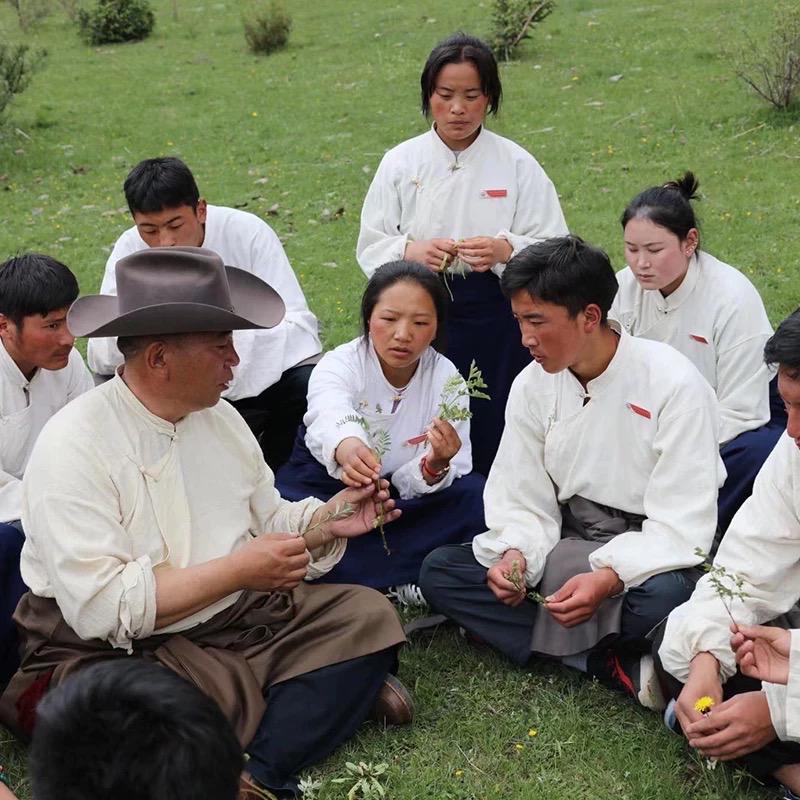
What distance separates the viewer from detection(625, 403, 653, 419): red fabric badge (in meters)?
3.88

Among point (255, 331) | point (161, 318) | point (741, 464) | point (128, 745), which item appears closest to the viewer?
point (128, 745)

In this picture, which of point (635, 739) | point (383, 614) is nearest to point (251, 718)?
point (383, 614)

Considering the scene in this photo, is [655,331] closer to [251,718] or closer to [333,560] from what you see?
[333,560]

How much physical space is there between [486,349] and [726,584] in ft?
7.07

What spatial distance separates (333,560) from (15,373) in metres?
1.58

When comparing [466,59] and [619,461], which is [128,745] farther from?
[466,59]

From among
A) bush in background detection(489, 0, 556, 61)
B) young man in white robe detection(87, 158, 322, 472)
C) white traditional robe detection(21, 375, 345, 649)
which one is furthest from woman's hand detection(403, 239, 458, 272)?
bush in background detection(489, 0, 556, 61)

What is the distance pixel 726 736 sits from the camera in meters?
3.10

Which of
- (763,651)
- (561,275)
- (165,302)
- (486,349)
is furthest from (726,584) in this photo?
(486,349)

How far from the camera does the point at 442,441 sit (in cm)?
415

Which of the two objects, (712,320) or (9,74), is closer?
(712,320)

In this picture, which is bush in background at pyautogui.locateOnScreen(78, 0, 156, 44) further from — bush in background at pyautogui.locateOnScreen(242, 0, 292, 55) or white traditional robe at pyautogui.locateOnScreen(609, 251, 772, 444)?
white traditional robe at pyautogui.locateOnScreen(609, 251, 772, 444)

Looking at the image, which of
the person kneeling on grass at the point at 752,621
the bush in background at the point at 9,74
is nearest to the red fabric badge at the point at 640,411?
the person kneeling on grass at the point at 752,621

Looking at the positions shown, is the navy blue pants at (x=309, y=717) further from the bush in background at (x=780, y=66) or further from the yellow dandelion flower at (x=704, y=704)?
the bush in background at (x=780, y=66)
